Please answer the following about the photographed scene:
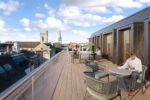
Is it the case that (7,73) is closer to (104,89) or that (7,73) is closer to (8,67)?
(8,67)

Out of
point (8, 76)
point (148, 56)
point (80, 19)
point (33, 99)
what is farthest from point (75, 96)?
point (80, 19)

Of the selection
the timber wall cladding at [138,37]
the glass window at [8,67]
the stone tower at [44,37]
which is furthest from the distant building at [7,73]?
the stone tower at [44,37]

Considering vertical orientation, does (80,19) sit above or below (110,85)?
above

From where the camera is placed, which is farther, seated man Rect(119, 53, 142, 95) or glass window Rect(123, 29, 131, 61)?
glass window Rect(123, 29, 131, 61)

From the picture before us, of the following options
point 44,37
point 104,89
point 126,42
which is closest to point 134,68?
point 104,89

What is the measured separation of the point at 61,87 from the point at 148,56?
3029mm

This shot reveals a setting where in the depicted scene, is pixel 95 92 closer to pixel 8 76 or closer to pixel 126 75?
pixel 126 75

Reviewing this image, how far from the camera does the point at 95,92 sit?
202cm

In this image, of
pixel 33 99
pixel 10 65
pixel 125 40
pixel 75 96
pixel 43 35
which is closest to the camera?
pixel 33 99

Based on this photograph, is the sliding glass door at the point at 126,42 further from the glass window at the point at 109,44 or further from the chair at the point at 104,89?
the chair at the point at 104,89

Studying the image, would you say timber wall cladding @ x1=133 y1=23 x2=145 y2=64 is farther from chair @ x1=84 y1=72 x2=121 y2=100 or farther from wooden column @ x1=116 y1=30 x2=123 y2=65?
chair @ x1=84 y1=72 x2=121 y2=100

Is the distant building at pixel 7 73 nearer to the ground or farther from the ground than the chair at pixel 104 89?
nearer to the ground

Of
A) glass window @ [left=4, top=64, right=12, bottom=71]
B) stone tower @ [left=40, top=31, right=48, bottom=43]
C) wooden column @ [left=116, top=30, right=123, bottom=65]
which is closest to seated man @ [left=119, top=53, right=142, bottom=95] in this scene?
wooden column @ [left=116, top=30, right=123, bottom=65]

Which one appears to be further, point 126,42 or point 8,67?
point 8,67
